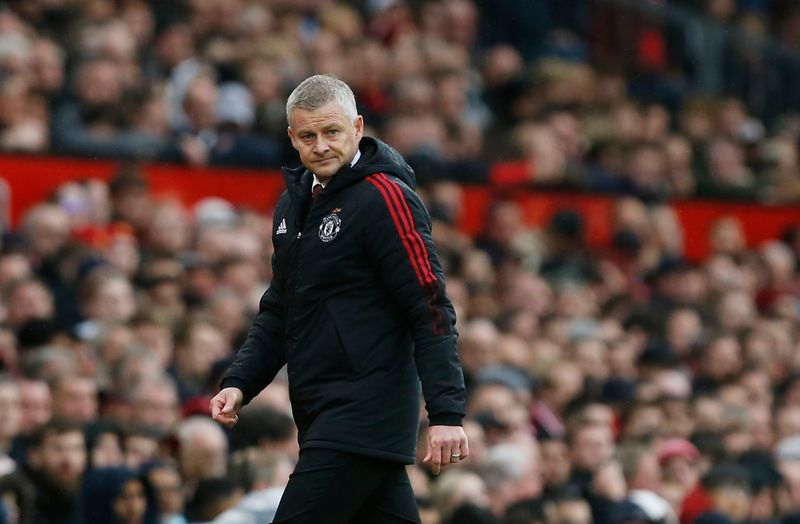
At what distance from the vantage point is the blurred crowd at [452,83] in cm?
1221

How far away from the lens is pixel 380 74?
14969 millimetres

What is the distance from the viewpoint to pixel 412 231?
5398mm

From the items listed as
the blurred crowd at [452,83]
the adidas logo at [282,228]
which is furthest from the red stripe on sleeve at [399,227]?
the blurred crowd at [452,83]

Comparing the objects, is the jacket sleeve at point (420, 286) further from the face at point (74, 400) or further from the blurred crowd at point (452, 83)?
the blurred crowd at point (452, 83)

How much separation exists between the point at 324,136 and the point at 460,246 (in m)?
7.76

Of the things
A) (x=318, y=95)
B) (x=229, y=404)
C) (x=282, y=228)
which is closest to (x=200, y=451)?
(x=229, y=404)

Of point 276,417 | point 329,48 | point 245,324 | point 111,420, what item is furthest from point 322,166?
point 329,48

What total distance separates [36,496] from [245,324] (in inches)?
105

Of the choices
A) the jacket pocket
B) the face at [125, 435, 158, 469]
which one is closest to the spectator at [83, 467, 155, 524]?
the face at [125, 435, 158, 469]

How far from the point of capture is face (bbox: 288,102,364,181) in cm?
538

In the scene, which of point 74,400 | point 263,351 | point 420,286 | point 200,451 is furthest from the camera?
point 74,400

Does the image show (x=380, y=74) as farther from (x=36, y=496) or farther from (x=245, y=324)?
(x=36, y=496)

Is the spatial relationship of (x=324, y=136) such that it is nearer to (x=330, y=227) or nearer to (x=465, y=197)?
(x=330, y=227)

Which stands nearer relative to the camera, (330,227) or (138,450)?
(330,227)
